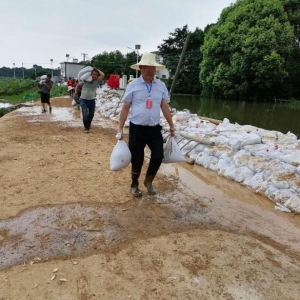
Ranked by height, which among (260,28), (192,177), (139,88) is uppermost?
(260,28)

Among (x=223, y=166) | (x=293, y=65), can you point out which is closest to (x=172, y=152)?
(x=223, y=166)

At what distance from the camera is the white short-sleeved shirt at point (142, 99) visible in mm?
2904

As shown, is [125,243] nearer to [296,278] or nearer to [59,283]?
[59,283]

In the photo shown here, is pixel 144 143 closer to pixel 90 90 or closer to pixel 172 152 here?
pixel 172 152

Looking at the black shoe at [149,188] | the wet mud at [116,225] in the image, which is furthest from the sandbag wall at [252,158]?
the black shoe at [149,188]

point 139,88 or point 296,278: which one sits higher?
point 139,88

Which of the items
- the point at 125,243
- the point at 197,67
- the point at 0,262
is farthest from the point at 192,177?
the point at 197,67

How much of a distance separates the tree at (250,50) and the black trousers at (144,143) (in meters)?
23.5

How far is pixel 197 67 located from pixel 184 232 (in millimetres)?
35119

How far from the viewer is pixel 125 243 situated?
8.10 feet

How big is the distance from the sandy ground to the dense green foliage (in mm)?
32722

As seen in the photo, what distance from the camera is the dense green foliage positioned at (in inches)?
1417

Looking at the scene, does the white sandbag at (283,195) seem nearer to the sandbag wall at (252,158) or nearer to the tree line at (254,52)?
the sandbag wall at (252,158)

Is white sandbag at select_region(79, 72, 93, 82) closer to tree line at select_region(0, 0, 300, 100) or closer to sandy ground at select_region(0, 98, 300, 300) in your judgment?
sandy ground at select_region(0, 98, 300, 300)
